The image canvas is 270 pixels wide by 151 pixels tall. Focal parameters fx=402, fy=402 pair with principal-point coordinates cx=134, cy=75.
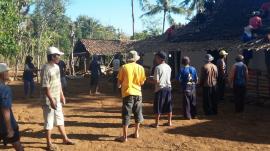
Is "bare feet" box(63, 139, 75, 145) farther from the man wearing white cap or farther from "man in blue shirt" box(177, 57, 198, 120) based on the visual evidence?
"man in blue shirt" box(177, 57, 198, 120)

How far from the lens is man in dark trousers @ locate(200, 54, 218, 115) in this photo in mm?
9945

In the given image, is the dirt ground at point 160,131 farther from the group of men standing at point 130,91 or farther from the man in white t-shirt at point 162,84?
the man in white t-shirt at point 162,84

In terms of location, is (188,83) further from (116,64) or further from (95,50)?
(95,50)

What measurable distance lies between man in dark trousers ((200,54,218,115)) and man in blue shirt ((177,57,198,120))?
458mm

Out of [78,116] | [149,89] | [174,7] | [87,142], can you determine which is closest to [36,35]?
[174,7]

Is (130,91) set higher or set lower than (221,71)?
lower

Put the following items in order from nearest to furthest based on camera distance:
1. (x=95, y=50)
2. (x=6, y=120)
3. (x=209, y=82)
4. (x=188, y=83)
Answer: (x=6, y=120)
(x=188, y=83)
(x=209, y=82)
(x=95, y=50)

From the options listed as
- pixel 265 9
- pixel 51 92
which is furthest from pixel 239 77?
pixel 265 9

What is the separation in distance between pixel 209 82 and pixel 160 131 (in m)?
2.23

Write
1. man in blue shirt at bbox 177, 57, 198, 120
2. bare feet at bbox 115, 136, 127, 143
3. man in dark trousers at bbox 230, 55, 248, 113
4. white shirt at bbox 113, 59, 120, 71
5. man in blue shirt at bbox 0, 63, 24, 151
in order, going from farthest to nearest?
white shirt at bbox 113, 59, 120, 71, man in dark trousers at bbox 230, 55, 248, 113, man in blue shirt at bbox 177, 57, 198, 120, bare feet at bbox 115, 136, 127, 143, man in blue shirt at bbox 0, 63, 24, 151

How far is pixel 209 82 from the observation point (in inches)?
394

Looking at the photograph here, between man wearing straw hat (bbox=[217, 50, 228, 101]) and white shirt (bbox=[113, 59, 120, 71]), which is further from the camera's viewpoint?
white shirt (bbox=[113, 59, 120, 71])

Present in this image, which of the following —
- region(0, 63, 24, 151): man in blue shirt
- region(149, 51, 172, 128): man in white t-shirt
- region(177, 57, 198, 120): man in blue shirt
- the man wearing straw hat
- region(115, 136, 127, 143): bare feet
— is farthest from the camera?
the man wearing straw hat

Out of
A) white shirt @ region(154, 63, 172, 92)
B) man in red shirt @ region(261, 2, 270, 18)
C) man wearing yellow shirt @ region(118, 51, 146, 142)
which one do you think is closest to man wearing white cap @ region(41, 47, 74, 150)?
man wearing yellow shirt @ region(118, 51, 146, 142)
